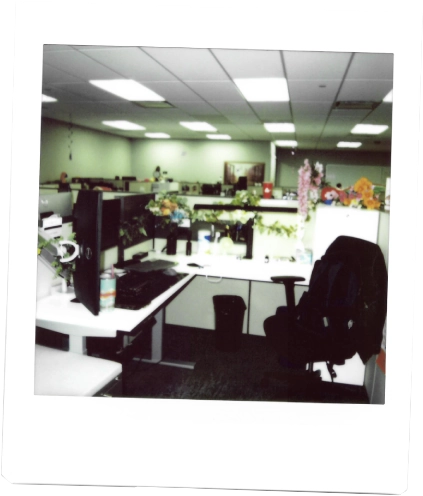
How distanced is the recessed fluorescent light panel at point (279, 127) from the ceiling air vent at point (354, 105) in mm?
1845

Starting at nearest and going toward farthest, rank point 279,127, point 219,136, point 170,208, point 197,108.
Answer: point 170,208 < point 197,108 < point 279,127 < point 219,136

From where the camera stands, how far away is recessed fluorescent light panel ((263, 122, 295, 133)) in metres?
7.23

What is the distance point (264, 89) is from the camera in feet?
14.9

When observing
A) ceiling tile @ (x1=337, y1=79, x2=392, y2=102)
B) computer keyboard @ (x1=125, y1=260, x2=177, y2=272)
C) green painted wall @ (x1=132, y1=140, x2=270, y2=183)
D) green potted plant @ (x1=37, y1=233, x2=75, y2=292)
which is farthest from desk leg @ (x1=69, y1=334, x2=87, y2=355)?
green painted wall @ (x1=132, y1=140, x2=270, y2=183)

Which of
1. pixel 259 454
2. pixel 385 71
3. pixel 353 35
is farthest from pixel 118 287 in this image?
pixel 385 71

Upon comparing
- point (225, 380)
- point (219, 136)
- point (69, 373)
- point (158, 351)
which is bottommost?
point (225, 380)

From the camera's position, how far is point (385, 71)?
11.7 feet

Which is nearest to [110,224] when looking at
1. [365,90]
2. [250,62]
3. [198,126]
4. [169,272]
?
[169,272]

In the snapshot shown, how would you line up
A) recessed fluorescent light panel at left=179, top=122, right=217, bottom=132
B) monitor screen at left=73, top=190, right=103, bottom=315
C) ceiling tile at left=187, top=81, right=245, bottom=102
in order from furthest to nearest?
recessed fluorescent light panel at left=179, top=122, right=217, bottom=132, ceiling tile at left=187, top=81, right=245, bottom=102, monitor screen at left=73, top=190, right=103, bottom=315

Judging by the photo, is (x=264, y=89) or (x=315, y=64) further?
(x=264, y=89)

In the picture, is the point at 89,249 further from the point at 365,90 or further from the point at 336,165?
the point at 336,165

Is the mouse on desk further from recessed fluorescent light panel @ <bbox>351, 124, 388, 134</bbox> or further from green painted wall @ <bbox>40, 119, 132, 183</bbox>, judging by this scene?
recessed fluorescent light panel @ <bbox>351, 124, 388, 134</bbox>

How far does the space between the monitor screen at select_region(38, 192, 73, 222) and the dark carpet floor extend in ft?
3.87

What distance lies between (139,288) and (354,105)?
452cm
